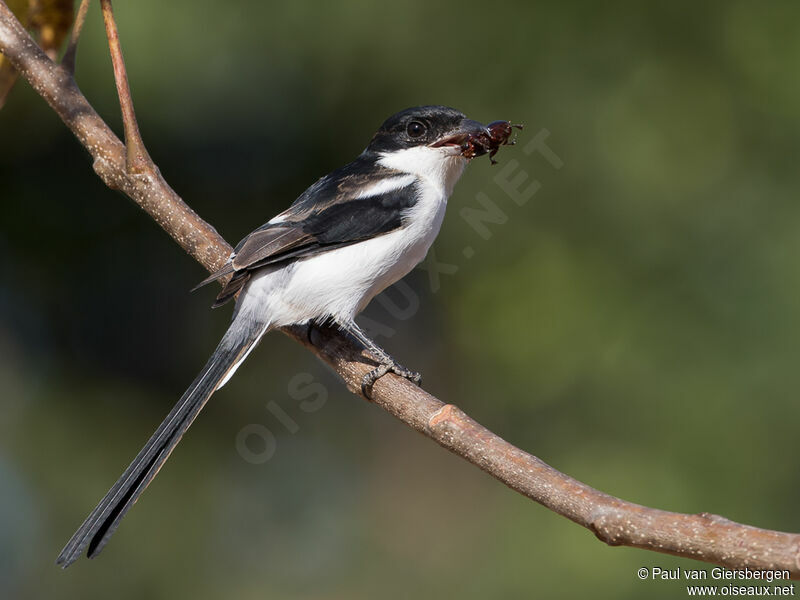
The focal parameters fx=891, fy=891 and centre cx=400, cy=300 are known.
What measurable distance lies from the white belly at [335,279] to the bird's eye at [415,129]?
43cm

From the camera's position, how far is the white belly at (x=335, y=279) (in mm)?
3352

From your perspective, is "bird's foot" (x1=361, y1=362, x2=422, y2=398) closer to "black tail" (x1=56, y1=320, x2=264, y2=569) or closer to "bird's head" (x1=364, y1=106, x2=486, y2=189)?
"black tail" (x1=56, y1=320, x2=264, y2=569)

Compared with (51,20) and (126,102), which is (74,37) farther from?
(126,102)

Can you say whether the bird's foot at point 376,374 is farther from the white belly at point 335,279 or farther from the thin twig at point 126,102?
the thin twig at point 126,102

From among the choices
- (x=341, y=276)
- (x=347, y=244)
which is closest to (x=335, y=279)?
(x=341, y=276)

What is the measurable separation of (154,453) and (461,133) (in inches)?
73.3

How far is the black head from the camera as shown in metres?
3.80

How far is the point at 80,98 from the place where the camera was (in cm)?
309

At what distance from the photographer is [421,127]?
152 inches

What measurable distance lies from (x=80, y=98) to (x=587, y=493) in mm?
2197

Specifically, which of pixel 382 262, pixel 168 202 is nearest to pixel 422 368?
pixel 382 262
